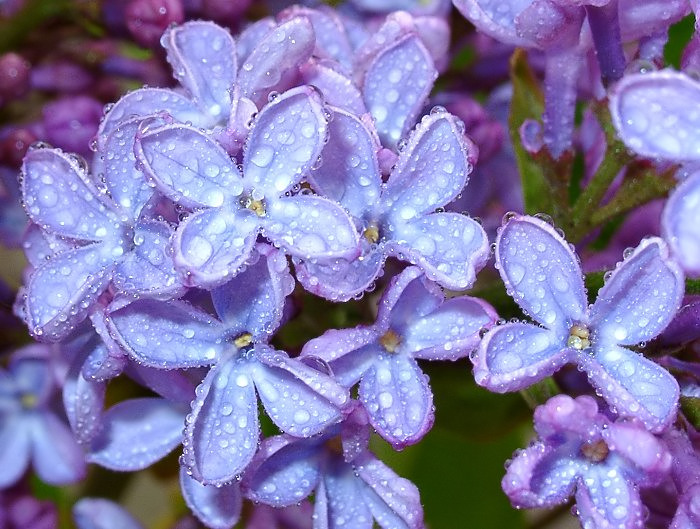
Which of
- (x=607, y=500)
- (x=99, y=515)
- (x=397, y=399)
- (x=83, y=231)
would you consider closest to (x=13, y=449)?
(x=99, y=515)

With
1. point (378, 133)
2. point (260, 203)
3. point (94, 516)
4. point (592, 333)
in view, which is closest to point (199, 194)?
point (260, 203)

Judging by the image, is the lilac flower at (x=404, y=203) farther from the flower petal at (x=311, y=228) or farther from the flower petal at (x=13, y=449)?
the flower petal at (x=13, y=449)

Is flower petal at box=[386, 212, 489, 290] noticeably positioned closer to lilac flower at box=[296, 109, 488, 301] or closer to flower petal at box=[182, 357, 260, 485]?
lilac flower at box=[296, 109, 488, 301]

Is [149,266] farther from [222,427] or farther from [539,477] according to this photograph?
[539,477]

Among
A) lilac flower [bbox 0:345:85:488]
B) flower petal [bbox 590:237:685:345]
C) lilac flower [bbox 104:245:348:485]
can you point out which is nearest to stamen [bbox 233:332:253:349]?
lilac flower [bbox 104:245:348:485]

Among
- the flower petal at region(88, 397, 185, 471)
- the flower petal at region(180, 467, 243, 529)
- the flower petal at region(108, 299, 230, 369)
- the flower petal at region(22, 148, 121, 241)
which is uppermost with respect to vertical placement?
the flower petal at region(22, 148, 121, 241)
